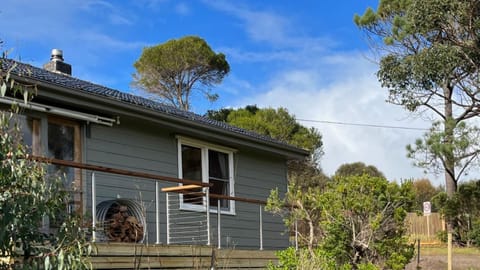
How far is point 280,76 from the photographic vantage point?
24125 mm

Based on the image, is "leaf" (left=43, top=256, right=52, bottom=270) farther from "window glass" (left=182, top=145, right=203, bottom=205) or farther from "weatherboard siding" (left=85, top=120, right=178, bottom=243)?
"window glass" (left=182, top=145, right=203, bottom=205)

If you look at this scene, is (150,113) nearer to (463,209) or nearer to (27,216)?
(27,216)

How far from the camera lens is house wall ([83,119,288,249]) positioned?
956 centimetres

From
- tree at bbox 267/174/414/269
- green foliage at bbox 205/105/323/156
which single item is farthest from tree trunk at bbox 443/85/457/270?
tree at bbox 267/174/414/269

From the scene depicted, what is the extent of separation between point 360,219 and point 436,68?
40.8 feet

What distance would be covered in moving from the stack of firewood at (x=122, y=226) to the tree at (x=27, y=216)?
4597mm

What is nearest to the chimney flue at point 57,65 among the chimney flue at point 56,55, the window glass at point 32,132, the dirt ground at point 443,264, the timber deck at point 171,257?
the chimney flue at point 56,55

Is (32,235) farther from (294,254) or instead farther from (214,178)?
(214,178)

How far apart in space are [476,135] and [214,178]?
39.6 feet

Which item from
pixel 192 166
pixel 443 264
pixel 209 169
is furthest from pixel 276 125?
pixel 192 166

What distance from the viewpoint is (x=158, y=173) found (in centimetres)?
1084

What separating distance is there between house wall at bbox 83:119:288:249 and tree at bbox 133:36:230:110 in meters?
16.5

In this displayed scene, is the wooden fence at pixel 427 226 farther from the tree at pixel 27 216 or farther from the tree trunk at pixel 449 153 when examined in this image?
the tree at pixel 27 216

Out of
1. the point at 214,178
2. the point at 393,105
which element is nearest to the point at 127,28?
the point at 214,178
